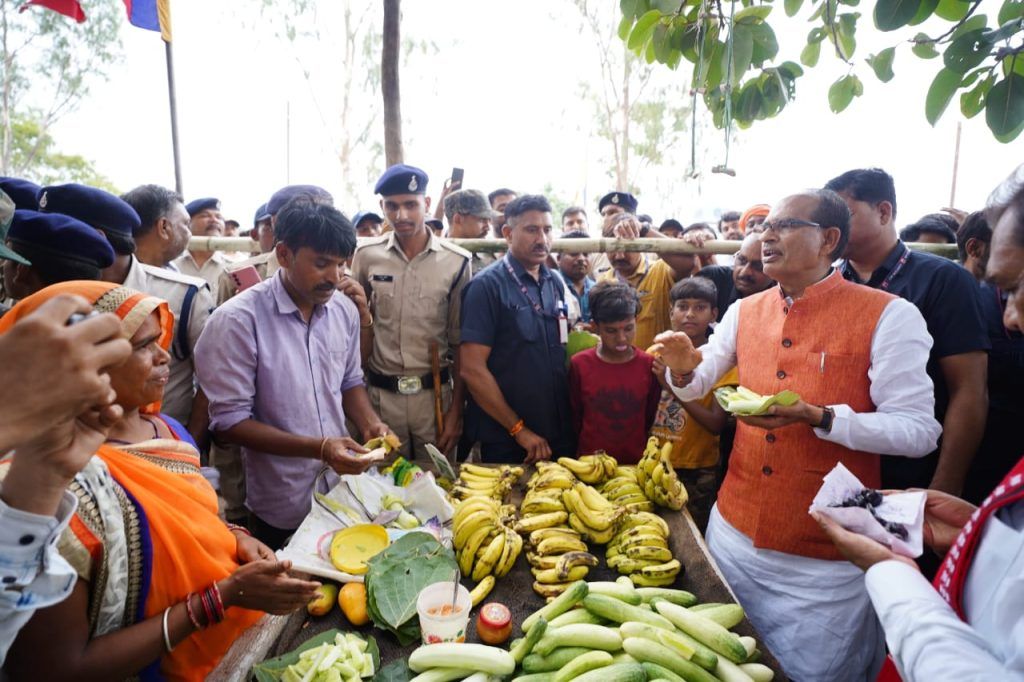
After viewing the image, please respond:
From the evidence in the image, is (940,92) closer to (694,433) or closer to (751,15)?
(751,15)

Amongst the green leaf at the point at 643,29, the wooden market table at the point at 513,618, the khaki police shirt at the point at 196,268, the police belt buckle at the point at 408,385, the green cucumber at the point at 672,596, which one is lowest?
the wooden market table at the point at 513,618

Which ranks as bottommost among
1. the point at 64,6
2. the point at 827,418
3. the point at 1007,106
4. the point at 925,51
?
the point at 827,418

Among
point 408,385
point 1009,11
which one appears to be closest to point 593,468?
point 408,385

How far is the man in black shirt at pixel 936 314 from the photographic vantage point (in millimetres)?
2449

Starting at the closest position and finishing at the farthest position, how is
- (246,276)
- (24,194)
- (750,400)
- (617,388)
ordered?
(750,400), (24,194), (617,388), (246,276)

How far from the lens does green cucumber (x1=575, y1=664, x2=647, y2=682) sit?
146cm

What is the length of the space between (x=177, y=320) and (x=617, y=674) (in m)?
2.71

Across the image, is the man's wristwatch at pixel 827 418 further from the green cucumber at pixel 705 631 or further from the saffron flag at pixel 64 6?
the saffron flag at pixel 64 6

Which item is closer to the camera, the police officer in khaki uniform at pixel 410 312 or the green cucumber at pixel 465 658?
the green cucumber at pixel 465 658

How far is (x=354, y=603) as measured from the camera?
188 cm

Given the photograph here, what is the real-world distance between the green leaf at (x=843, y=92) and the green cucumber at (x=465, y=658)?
7.84 feet

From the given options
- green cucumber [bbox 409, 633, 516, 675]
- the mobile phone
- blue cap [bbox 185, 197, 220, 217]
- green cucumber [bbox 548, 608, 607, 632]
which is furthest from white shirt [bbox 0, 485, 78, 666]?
blue cap [bbox 185, 197, 220, 217]

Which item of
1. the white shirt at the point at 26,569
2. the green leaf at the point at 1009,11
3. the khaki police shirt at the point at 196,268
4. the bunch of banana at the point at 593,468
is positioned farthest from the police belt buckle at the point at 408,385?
the green leaf at the point at 1009,11

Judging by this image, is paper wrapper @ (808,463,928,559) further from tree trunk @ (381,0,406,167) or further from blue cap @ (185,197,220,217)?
tree trunk @ (381,0,406,167)
